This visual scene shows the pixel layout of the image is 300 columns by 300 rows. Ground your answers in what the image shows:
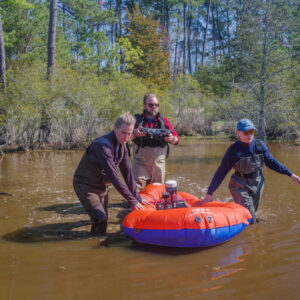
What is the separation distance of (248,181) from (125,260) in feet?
6.51

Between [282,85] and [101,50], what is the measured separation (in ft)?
43.4

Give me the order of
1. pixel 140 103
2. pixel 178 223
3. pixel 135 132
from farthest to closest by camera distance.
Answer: pixel 140 103 < pixel 135 132 < pixel 178 223

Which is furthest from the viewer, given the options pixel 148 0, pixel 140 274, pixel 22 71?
pixel 148 0

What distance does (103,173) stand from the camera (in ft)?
13.6

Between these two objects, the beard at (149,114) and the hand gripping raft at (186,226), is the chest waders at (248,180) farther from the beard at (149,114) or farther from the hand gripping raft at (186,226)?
the beard at (149,114)

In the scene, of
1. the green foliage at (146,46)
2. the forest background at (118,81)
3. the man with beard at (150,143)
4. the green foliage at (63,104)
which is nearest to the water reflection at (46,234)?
the man with beard at (150,143)

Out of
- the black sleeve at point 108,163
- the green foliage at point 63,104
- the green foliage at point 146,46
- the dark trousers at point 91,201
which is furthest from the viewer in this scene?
the green foliage at point 146,46

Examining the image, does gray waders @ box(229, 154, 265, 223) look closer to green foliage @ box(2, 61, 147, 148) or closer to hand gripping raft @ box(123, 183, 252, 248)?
hand gripping raft @ box(123, 183, 252, 248)

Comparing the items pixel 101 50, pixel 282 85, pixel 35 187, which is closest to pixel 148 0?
pixel 101 50

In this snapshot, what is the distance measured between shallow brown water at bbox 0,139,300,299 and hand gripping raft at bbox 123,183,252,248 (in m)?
0.11

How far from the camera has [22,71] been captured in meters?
13.8

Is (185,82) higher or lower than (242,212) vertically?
higher

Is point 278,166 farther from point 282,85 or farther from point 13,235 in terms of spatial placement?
point 282,85

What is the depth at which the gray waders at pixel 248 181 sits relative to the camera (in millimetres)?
4355
